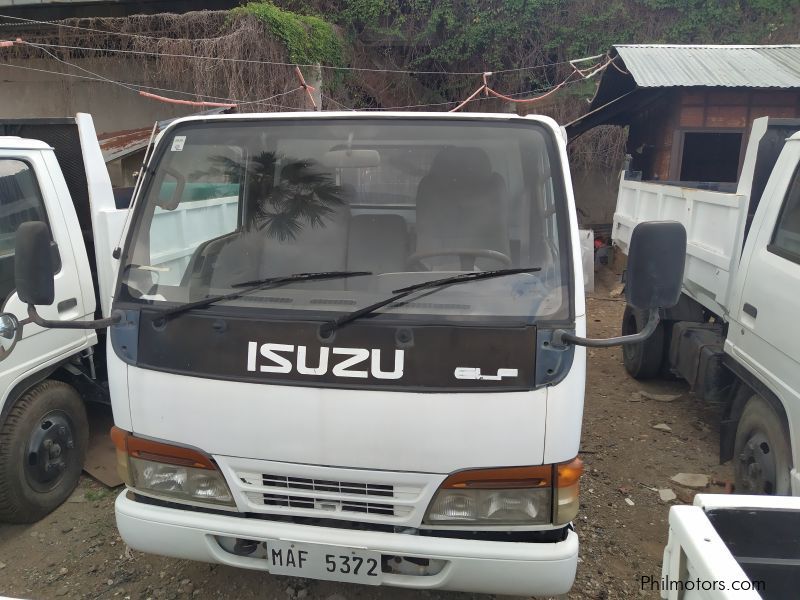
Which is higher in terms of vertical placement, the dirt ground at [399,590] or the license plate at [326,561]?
the license plate at [326,561]

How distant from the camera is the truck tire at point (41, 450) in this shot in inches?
120

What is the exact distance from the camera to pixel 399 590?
266cm

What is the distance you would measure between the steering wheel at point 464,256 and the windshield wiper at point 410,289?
86 mm

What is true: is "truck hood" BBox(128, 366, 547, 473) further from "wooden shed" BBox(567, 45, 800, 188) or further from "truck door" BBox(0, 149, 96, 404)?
"wooden shed" BBox(567, 45, 800, 188)

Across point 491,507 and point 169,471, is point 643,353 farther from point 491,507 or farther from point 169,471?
point 169,471

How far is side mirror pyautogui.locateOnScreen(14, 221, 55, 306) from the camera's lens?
207 cm

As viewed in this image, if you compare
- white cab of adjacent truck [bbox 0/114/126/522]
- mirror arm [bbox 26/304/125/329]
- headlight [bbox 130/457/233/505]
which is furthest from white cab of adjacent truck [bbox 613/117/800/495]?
white cab of adjacent truck [bbox 0/114/126/522]

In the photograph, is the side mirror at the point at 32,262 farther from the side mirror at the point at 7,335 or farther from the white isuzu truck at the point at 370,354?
the side mirror at the point at 7,335

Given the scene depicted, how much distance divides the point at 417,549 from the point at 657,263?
125cm

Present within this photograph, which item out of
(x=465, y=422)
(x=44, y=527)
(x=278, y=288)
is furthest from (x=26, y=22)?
(x=465, y=422)

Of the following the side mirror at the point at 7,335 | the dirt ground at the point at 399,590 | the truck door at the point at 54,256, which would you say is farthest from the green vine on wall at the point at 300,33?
the dirt ground at the point at 399,590

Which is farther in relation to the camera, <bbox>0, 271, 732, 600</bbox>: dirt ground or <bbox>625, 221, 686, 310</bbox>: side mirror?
<bbox>0, 271, 732, 600</bbox>: dirt ground

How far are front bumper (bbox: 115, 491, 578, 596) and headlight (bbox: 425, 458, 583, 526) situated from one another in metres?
0.08

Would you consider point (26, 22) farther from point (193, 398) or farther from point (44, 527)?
point (193, 398)
